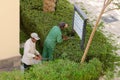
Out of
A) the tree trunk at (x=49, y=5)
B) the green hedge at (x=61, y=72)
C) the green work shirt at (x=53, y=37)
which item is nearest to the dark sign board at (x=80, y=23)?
the green work shirt at (x=53, y=37)

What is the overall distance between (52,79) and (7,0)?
2.14 m

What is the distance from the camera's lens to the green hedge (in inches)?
317

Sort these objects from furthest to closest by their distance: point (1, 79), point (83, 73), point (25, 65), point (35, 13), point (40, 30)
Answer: point (35, 13), point (40, 30), point (25, 65), point (83, 73), point (1, 79)

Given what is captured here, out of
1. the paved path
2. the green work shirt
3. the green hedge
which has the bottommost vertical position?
the paved path

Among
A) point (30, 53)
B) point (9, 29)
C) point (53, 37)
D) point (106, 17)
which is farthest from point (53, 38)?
point (106, 17)

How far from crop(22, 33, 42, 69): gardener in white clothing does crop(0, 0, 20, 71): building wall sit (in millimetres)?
259

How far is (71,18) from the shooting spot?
11.2 meters

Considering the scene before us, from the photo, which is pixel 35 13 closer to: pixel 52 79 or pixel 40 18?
pixel 40 18

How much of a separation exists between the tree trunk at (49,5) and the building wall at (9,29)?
2.62 m

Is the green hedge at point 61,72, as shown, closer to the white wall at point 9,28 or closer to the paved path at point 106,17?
the white wall at point 9,28

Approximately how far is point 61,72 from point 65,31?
7.73 feet

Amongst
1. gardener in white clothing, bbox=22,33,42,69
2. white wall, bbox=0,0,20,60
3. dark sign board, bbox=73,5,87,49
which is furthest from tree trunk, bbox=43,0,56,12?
white wall, bbox=0,0,20,60

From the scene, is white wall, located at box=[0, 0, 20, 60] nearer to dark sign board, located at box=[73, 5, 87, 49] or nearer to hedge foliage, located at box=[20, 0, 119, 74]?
hedge foliage, located at box=[20, 0, 119, 74]

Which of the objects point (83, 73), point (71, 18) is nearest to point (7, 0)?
point (83, 73)
